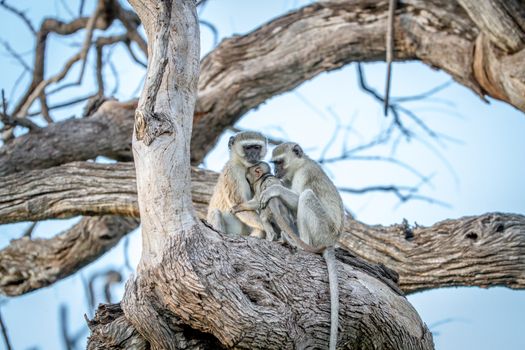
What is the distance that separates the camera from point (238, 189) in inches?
242

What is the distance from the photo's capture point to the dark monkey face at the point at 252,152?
638cm

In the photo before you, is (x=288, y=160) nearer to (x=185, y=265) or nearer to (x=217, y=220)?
(x=217, y=220)

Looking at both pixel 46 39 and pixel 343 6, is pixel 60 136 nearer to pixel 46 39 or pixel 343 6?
pixel 46 39

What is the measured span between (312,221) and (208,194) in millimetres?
1827

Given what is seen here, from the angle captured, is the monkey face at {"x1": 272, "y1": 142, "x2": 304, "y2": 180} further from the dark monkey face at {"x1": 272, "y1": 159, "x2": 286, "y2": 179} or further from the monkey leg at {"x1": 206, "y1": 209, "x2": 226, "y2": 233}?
the monkey leg at {"x1": 206, "y1": 209, "x2": 226, "y2": 233}

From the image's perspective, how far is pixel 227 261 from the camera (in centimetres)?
450

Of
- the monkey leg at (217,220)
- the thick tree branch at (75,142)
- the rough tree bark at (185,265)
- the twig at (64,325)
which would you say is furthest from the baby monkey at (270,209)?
the thick tree branch at (75,142)

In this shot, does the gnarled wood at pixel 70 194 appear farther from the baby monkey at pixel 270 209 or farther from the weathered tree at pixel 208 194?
the baby monkey at pixel 270 209

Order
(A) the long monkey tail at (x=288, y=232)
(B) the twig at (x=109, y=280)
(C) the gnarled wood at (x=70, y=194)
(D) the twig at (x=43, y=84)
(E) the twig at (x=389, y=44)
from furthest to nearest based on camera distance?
(D) the twig at (x=43, y=84), (E) the twig at (x=389, y=44), (C) the gnarled wood at (x=70, y=194), (B) the twig at (x=109, y=280), (A) the long monkey tail at (x=288, y=232)

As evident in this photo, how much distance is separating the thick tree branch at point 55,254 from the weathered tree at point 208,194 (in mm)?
14

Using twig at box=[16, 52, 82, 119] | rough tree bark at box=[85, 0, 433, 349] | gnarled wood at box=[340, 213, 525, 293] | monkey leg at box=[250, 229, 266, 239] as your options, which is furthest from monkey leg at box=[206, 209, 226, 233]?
twig at box=[16, 52, 82, 119]

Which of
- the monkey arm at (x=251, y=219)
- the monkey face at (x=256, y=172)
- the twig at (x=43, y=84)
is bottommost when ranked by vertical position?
the monkey arm at (x=251, y=219)

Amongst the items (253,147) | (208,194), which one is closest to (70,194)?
(208,194)

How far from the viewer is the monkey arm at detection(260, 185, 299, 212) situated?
581 cm
